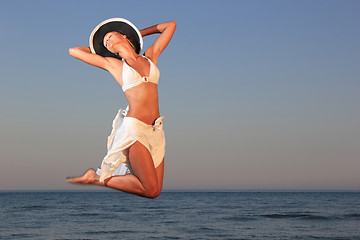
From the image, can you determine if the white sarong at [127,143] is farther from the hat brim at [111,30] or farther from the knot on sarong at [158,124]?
the hat brim at [111,30]

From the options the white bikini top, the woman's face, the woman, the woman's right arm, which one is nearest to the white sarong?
the woman

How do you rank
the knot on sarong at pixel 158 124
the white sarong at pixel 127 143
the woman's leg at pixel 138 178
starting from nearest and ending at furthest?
the woman's leg at pixel 138 178 → the white sarong at pixel 127 143 → the knot on sarong at pixel 158 124

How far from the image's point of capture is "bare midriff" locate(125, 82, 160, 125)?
425cm

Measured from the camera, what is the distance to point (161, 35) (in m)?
4.68

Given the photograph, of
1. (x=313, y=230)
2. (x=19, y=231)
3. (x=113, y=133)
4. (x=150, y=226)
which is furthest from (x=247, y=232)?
(x=113, y=133)

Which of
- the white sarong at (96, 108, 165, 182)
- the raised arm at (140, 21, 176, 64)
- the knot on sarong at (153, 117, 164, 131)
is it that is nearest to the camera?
the white sarong at (96, 108, 165, 182)

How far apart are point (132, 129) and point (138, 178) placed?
1.60ft

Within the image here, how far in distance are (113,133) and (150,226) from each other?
2329cm

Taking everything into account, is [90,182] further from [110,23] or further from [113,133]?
[110,23]

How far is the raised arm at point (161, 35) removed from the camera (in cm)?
462

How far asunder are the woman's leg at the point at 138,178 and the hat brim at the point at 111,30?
111cm

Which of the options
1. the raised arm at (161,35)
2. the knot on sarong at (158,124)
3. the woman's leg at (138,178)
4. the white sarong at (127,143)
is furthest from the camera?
the raised arm at (161,35)

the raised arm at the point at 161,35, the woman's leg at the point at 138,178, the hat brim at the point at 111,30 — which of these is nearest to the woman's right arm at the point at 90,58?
the hat brim at the point at 111,30

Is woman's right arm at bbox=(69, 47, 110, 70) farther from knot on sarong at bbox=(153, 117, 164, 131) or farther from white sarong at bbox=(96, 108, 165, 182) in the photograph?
knot on sarong at bbox=(153, 117, 164, 131)
